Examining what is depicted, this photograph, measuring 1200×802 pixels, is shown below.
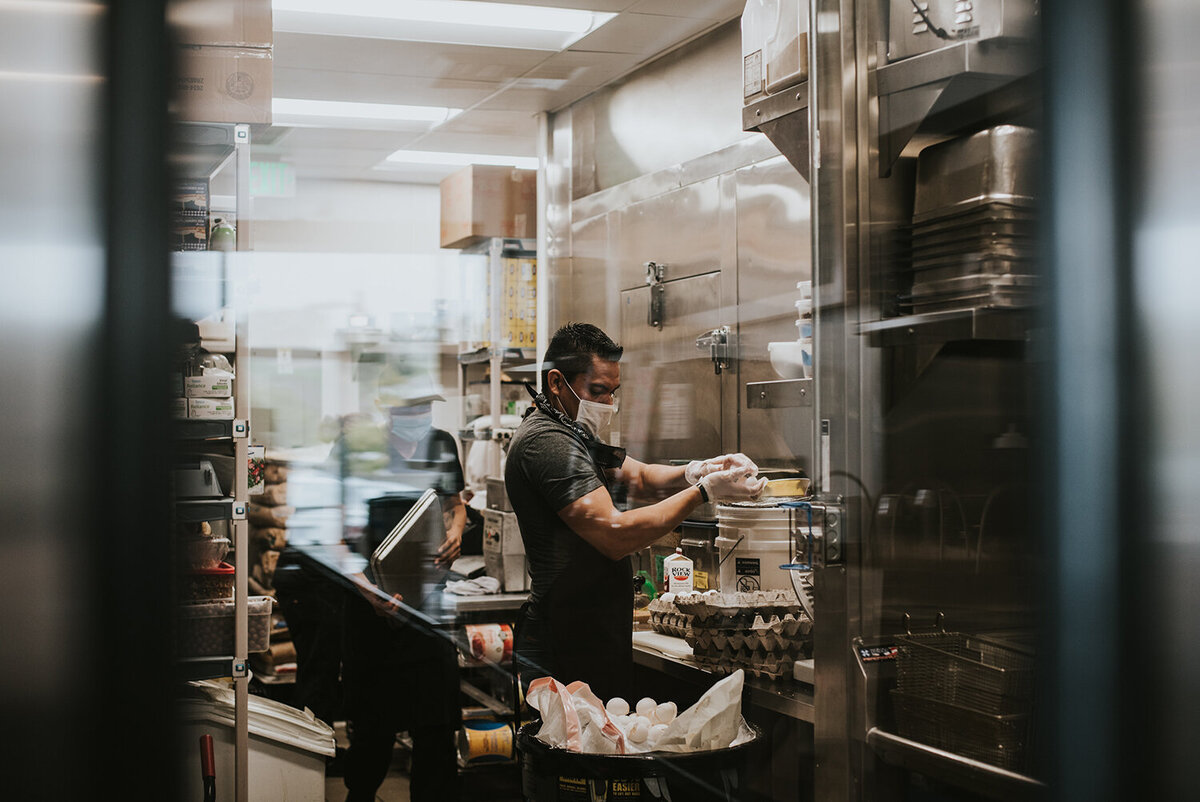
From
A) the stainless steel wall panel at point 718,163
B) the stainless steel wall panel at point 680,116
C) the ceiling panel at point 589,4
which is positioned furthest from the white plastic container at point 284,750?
the ceiling panel at point 589,4

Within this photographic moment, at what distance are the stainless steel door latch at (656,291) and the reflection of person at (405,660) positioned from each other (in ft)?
1.96

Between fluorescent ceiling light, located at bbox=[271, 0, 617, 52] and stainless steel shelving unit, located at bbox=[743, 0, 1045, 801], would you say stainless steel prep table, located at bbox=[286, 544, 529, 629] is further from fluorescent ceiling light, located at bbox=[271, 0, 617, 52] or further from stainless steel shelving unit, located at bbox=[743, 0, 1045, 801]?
fluorescent ceiling light, located at bbox=[271, 0, 617, 52]

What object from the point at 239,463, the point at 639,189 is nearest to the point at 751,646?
the point at 639,189

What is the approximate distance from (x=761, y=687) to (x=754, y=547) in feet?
1.06

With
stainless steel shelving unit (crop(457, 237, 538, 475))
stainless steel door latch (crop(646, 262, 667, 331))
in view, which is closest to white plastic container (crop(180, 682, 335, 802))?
stainless steel shelving unit (crop(457, 237, 538, 475))

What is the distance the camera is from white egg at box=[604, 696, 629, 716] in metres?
2.27

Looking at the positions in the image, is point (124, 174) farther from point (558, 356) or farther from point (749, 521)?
point (749, 521)

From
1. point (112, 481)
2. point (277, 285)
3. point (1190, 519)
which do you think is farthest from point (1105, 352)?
point (277, 285)

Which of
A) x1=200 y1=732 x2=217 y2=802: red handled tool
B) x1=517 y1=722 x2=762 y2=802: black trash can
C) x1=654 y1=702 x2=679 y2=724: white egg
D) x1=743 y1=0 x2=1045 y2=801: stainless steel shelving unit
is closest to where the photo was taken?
x1=200 y1=732 x2=217 y2=802: red handled tool

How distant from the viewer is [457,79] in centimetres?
342

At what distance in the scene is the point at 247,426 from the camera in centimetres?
278

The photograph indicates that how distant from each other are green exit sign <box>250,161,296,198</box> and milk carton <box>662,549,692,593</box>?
1282 mm

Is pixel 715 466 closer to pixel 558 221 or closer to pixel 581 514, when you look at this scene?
pixel 581 514

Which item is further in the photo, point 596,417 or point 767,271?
point 767,271
